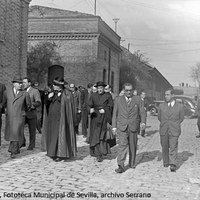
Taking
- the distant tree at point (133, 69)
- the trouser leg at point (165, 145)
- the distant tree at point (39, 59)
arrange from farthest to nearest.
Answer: the distant tree at point (133, 69)
the distant tree at point (39, 59)
the trouser leg at point (165, 145)

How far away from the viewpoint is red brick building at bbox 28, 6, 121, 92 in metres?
26.8

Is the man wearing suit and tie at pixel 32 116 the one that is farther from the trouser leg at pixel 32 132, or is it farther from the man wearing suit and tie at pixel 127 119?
the man wearing suit and tie at pixel 127 119

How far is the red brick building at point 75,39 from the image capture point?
87.8ft

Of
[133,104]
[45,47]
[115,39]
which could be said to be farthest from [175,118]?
[115,39]

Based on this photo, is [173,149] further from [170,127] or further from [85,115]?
[85,115]

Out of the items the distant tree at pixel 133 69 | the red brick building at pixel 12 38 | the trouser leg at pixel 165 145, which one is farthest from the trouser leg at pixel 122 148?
the distant tree at pixel 133 69

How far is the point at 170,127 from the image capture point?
7.38 metres

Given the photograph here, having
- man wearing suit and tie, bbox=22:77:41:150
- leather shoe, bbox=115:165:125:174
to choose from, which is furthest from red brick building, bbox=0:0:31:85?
leather shoe, bbox=115:165:125:174

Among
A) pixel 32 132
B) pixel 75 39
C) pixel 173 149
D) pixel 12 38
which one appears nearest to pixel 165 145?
pixel 173 149

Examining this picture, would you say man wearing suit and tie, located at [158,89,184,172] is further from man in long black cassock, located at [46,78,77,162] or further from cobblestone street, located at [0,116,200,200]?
man in long black cassock, located at [46,78,77,162]

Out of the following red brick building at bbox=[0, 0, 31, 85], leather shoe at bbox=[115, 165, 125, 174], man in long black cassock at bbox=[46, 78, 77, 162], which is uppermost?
red brick building at bbox=[0, 0, 31, 85]

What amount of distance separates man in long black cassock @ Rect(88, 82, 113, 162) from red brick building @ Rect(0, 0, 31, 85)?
869 centimetres

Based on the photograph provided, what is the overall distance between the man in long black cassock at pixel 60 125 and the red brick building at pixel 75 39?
61.0ft

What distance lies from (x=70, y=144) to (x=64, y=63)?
20313mm
